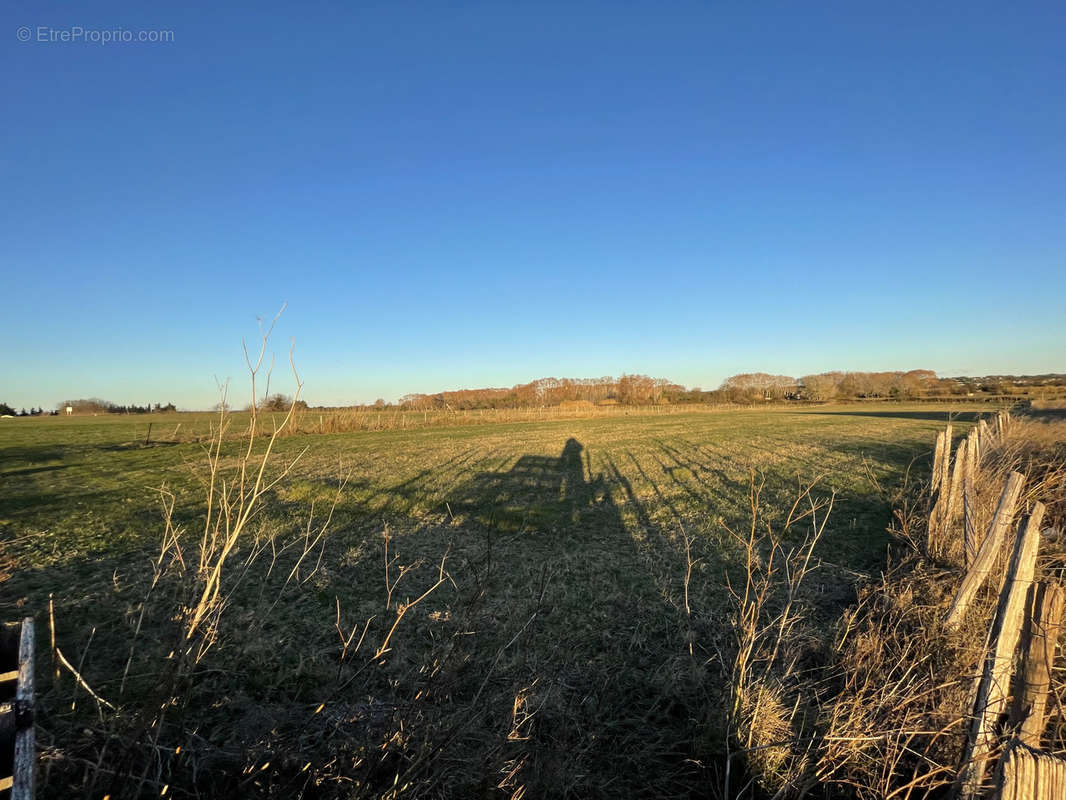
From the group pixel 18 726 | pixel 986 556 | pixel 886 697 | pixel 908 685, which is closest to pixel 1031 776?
pixel 886 697

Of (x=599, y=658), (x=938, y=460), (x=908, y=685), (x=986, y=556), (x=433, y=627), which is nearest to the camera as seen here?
(x=908, y=685)

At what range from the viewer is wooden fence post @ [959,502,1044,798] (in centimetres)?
288

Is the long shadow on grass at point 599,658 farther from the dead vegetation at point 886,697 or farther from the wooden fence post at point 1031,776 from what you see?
the wooden fence post at point 1031,776

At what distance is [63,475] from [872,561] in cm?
2039

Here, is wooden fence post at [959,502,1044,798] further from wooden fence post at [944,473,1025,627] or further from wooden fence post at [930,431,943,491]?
wooden fence post at [930,431,943,491]

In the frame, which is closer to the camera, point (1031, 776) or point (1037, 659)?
point (1031, 776)

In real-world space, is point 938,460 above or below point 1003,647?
above

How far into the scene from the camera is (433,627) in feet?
16.9

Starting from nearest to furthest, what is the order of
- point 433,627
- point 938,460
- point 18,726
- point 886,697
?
1. point 18,726
2. point 886,697
3. point 433,627
4. point 938,460

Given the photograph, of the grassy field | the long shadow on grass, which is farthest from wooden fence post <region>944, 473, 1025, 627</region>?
the long shadow on grass

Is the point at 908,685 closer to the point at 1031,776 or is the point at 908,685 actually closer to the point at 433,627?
the point at 1031,776

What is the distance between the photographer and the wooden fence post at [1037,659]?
2.75 meters

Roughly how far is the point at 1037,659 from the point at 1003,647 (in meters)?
0.14

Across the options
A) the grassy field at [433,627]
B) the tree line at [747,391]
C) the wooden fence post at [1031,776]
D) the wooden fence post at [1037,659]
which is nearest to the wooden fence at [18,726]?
the grassy field at [433,627]
